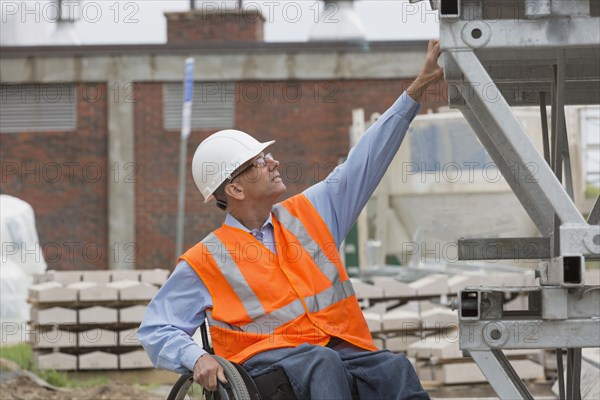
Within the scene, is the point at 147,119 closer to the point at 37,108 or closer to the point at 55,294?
the point at 37,108

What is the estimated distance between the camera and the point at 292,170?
22406 millimetres

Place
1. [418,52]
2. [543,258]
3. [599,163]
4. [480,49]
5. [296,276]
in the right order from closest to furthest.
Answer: [480,49] < [543,258] < [296,276] < [599,163] < [418,52]

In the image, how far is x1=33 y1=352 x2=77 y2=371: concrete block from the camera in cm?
973

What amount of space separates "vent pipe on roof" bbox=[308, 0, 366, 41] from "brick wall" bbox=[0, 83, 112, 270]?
6082 millimetres

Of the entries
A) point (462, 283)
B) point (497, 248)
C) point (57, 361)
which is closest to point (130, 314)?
point (57, 361)

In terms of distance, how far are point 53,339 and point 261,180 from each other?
18.1 ft

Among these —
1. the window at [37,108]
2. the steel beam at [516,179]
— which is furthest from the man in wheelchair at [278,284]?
the window at [37,108]

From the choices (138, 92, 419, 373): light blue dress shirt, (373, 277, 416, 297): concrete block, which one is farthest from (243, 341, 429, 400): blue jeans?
(373, 277, 416, 297): concrete block

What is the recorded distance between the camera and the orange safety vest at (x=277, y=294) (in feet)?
14.5

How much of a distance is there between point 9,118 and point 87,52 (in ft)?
7.27

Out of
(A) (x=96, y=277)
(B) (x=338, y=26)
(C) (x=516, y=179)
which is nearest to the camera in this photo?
(C) (x=516, y=179)

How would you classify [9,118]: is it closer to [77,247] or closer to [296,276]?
[77,247]

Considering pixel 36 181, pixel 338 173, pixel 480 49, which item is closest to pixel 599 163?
pixel 338 173

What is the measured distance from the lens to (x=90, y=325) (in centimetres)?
982
